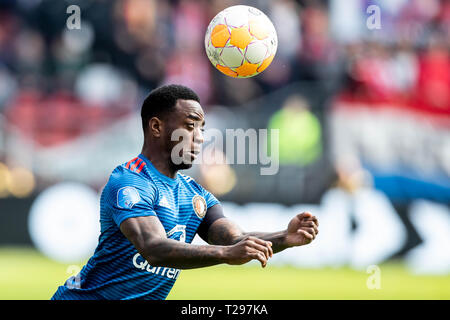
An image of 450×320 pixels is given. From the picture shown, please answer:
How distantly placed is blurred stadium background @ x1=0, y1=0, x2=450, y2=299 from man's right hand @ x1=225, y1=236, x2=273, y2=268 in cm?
821

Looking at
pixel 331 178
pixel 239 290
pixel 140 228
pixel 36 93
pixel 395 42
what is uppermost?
pixel 395 42

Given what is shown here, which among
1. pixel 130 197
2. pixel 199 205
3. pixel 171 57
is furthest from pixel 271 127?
pixel 130 197

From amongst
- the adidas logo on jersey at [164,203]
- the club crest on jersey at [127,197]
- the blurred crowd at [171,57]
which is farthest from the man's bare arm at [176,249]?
the blurred crowd at [171,57]

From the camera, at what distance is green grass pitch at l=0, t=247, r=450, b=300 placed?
12836 mm

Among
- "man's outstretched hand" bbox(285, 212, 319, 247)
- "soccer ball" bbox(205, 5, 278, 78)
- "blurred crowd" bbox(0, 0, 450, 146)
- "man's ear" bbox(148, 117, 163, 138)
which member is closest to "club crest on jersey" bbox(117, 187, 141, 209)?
"man's ear" bbox(148, 117, 163, 138)

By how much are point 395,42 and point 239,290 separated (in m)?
7.53

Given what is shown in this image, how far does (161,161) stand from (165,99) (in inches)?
20.6

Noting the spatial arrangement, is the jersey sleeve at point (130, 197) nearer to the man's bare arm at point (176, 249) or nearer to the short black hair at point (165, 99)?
the man's bare arm at point (176, 249)

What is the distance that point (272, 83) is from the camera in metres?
16.4

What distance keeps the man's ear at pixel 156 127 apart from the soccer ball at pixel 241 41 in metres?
1.51

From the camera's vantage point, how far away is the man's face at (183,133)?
627 centimetres

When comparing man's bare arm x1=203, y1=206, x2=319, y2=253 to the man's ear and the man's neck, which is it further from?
the man's ear
